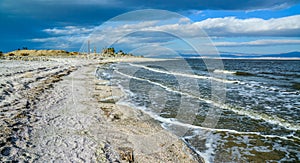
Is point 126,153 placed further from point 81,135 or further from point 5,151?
point 5,151

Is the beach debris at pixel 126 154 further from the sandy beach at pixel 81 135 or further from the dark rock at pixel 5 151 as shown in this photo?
the dark rock at pixel 5 151

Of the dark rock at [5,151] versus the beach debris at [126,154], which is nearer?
the dark rock at [5,151]

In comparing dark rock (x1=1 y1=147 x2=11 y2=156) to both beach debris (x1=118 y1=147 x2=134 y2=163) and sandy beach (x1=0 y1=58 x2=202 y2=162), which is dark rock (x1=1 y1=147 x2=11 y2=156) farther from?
beach debris (x1=118 y1=147 x2=134 y2=163)

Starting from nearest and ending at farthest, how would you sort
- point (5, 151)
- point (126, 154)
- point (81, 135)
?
point (5, 151) → point (126, 154) → point (81, 135)

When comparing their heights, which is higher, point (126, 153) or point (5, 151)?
point (5, 151)

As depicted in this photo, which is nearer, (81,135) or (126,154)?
(126,154)

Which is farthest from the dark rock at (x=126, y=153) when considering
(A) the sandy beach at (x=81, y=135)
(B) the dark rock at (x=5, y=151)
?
(B) the dark rock at (x=5, y=151)

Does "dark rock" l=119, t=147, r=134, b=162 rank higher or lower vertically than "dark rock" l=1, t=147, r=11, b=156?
lower

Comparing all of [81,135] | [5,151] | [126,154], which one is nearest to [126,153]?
[126,154]

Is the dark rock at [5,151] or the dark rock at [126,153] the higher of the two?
the dark rock at [5,151]

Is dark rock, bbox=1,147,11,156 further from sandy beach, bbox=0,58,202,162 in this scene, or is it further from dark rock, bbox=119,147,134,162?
dark rock, bbox=119,147,134,162

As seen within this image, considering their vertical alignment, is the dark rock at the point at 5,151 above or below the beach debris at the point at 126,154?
above

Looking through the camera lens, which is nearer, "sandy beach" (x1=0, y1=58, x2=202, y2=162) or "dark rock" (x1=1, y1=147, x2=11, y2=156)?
"dark rock" (x1=1, y1=147, x2=11, y2=156)

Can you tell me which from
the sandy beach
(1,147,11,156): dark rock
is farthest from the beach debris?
(1,147,11,156): dark rock
